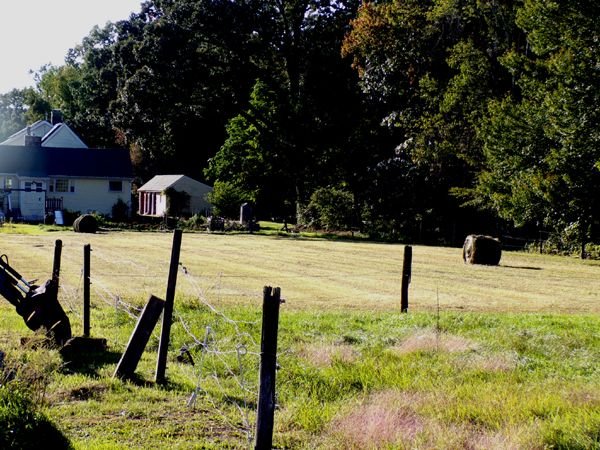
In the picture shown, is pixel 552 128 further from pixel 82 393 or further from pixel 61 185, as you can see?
pixel 61 185

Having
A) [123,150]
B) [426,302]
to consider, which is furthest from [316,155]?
[426,302]

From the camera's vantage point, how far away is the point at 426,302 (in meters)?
20.4

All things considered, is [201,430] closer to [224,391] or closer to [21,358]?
[224,391]

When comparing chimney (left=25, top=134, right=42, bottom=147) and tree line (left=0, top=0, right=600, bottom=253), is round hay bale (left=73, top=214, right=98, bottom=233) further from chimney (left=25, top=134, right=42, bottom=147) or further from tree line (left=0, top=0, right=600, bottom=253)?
chimney (left=25, top=134, right=42, bottom=147)

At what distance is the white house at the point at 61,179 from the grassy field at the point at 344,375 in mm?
48596

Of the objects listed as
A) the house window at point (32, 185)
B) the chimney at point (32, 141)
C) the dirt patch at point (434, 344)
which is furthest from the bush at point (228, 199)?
the dirt patch at point (434, 344)

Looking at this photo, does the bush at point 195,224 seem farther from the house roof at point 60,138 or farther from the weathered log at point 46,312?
the weathered log at point 46,312

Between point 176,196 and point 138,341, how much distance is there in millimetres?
60980

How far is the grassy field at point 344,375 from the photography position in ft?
25.9

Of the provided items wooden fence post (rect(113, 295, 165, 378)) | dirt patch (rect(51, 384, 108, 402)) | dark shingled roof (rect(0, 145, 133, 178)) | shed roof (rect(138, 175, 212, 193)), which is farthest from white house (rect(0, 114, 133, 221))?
dirt patch (rect(51, 384, 108, 402))

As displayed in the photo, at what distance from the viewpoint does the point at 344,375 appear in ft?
33.2

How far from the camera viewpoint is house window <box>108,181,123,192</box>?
234ft

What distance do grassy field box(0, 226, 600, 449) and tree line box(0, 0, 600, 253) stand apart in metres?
17.8

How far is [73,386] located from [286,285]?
1442cm
